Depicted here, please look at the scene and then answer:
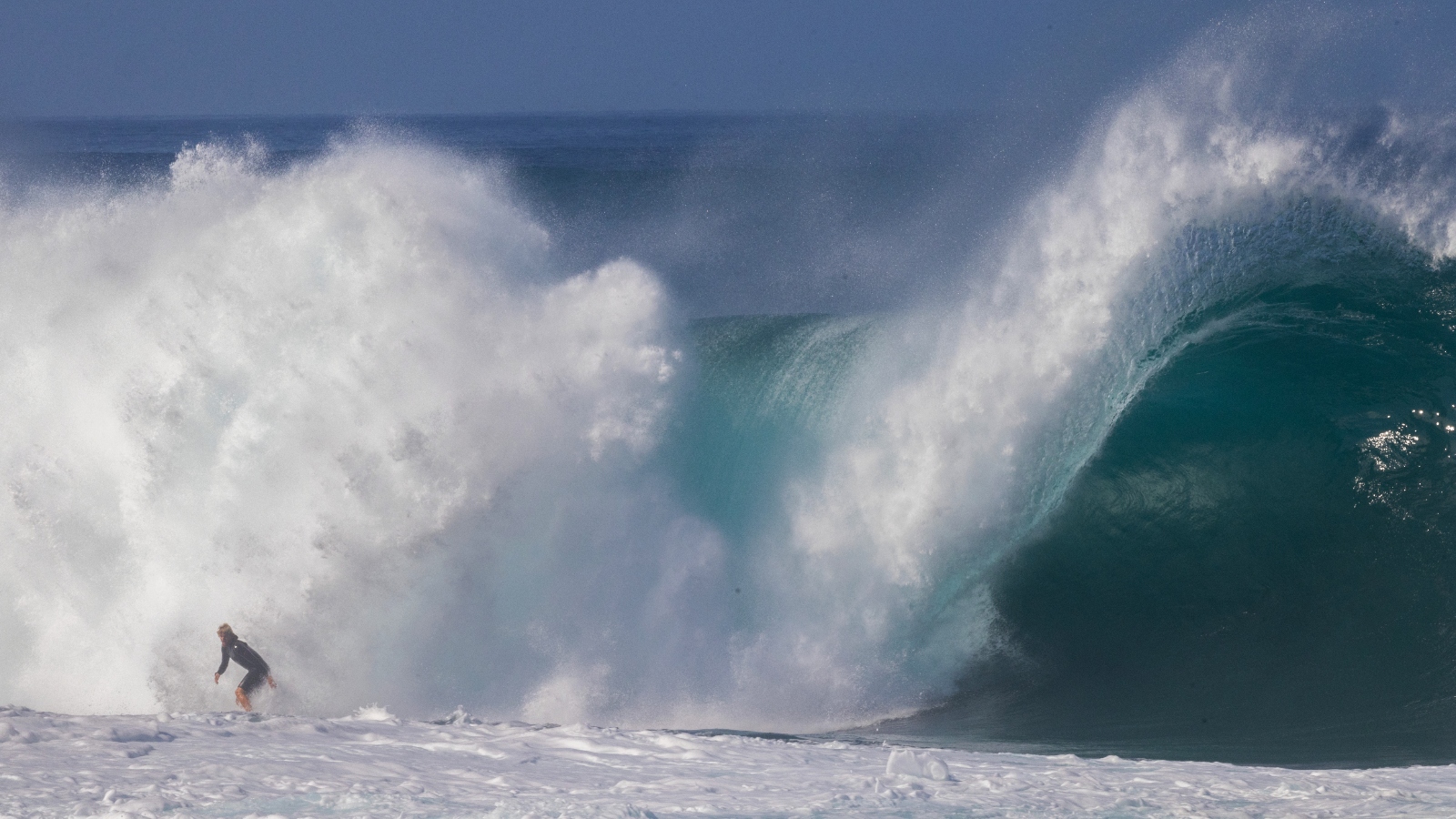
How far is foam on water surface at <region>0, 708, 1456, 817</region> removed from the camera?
17.1 feet

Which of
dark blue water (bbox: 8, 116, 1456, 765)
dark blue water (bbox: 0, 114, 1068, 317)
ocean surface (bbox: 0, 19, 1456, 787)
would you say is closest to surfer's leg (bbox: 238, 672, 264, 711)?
ocean surface (bbox: 0, 19, 1456, 787)

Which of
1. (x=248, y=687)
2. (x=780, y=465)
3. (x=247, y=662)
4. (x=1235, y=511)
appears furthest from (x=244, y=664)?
(x=1235, y=511)

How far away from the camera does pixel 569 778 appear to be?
229 inches

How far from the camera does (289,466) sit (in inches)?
360

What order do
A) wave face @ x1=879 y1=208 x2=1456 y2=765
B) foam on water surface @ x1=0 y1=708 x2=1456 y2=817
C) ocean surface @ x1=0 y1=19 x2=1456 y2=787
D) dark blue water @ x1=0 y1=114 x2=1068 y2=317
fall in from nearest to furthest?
foam on water surface @ x1=0 y1=708 x2=1456 y2=817 → wave face @ x1=879 y1=208 x2=1456 y2=765 → ocean surface @ x1=0 y1=19 x2=1456 y2=787 → dark blue water @ x1=0 y1=114 x2=1068 y2=317

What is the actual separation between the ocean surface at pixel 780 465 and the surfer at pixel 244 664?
36cm

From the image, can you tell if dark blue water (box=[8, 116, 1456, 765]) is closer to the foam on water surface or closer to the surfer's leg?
the foam on water surface

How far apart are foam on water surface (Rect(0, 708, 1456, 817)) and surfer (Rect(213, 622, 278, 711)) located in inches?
59.8

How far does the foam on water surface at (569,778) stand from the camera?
17.1ft

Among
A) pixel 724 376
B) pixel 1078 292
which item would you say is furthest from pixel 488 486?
pixel 1078 292

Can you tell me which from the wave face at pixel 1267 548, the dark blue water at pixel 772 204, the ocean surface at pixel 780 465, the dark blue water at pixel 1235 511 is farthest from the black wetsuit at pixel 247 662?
the wave face at pixel 1267 548

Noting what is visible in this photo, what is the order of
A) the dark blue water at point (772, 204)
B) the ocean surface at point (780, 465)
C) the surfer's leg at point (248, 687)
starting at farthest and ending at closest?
the dark blue water at point (772, 204) → the ocean surface at point (780, 465) → the surfer's leg at point (248, 687)

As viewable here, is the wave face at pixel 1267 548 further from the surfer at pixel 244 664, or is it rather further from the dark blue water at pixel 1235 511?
the surfer at pixel 244 664

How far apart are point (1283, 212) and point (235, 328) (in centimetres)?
961
